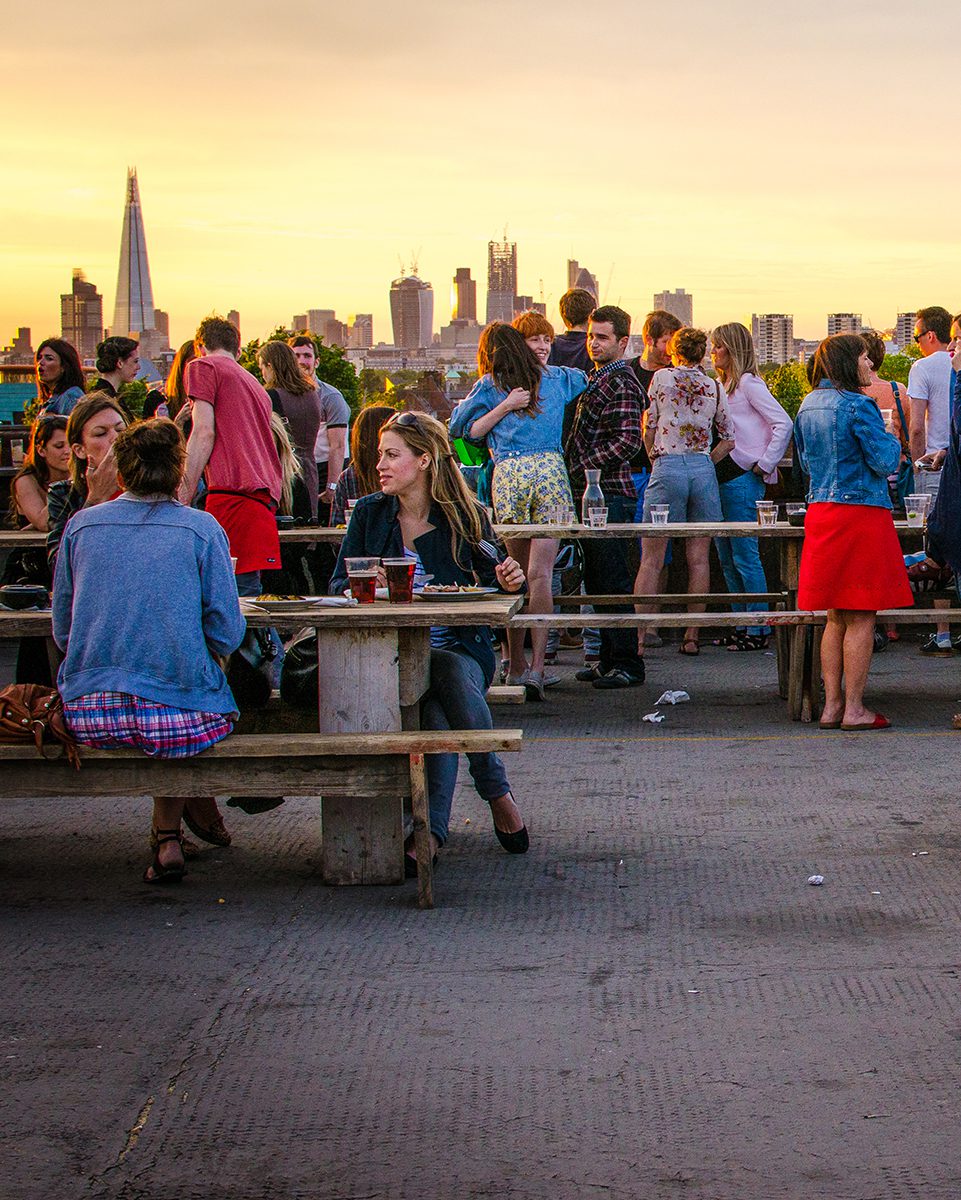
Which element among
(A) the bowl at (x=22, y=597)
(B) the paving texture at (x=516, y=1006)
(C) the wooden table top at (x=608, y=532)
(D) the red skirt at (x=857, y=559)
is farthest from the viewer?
(C) the wooden table top at (x=608, y=532)

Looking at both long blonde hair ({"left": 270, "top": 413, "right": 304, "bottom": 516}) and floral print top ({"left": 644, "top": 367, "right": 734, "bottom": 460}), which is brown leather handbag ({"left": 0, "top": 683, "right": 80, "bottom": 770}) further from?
floral print top ({"left": 644, "top": 367, "right": 734, "bottom": 460})

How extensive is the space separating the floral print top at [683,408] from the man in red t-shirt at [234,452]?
9.78ft

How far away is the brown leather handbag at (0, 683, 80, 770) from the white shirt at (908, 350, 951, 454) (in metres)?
6.73

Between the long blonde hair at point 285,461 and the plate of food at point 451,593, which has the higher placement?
the long blonde hair at point 285,461

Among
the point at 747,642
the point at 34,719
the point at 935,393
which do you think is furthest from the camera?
the point at 747,642

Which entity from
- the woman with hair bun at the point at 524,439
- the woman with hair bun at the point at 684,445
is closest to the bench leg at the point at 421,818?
the woman with hair bun at the point at 524,439

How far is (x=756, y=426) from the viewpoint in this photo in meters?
10.8

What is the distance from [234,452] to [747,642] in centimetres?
451

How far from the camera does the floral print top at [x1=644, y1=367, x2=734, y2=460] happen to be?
10.0 m

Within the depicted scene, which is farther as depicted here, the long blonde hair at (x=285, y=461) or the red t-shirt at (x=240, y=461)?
the long blonde hair at (x=285, y=461)

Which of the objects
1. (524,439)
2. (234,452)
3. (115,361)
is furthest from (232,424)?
(115,361)

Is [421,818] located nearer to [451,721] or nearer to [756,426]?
[451,721]

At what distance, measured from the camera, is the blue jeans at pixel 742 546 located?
10789 mm

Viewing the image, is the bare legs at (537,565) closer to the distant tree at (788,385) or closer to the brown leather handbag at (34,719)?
the brown leather handbag at (34,719)
